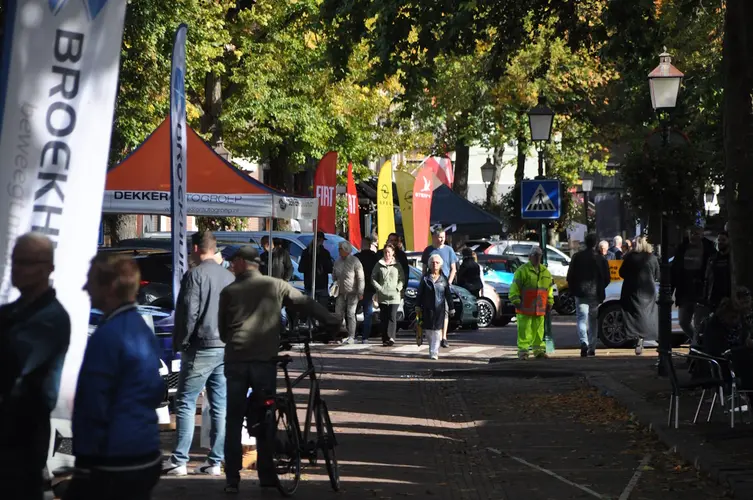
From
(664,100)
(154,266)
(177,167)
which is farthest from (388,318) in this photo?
(177,167)

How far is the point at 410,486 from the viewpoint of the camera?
1050 centimetres

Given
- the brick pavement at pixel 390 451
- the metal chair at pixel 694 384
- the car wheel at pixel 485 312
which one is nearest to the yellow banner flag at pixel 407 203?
the car wheel at pixel 485 312

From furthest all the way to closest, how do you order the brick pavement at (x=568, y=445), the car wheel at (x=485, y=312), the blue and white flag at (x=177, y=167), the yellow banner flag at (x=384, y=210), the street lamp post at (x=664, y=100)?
the car wheel at (x=485, y=312) → the yellow banner flag at (x=384, y=210) → the street lamp post at (x=664, y=100) → the blue and white flag at (x=177, y=167) → the brick pavement at (x=568, y=445)

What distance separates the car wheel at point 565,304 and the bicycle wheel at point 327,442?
24.8 meters

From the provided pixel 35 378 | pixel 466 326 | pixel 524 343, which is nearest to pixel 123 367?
pixel 35 378

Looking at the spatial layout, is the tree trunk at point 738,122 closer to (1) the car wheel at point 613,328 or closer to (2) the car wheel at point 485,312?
(1) the car wheel at point 613,328

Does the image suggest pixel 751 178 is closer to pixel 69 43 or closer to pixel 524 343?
pixel 524 343

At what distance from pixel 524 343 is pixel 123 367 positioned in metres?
15.9

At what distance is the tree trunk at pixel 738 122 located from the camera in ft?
47.6

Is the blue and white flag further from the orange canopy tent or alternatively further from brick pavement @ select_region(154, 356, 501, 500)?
the orange canopy tent

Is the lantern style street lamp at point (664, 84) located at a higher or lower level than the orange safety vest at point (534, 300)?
higher

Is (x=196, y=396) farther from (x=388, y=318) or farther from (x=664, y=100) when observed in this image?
(x=388, y=318)

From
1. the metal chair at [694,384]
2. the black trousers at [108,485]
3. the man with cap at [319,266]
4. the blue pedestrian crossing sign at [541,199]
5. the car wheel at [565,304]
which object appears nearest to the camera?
the black trousers at [108,485]

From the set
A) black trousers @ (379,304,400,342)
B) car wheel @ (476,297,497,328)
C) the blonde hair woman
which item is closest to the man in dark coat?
the blonde hair woman
